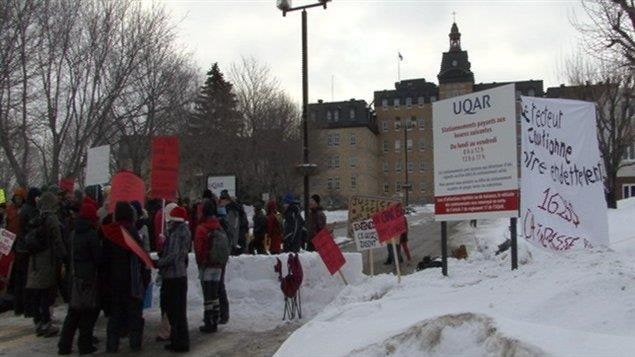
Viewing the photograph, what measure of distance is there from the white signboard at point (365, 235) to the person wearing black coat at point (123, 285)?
3.83 meters

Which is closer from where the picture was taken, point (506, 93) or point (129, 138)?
point (506, 93)

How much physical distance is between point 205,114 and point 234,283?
34095 mm

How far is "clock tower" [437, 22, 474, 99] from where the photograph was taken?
10794 centimetres

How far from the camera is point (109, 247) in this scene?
27.6ft

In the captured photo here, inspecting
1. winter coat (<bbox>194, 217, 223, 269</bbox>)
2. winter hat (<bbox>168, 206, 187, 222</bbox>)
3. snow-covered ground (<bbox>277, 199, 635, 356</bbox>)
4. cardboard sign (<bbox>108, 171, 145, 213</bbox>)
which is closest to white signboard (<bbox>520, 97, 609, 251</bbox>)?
snow-covered ground (<bbox>277, 199, 635, 356</bbox>)

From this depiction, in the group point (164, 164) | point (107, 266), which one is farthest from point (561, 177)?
point (107, 266)

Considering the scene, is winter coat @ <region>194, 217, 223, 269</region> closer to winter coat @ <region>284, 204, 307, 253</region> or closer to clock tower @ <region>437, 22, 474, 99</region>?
A: winter coat @ <region>284, 204, 307, 253</region>

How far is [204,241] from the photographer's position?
30.1ft

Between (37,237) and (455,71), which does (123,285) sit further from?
(455,71)

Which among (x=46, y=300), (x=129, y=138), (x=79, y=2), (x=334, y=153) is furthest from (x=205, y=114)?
(x=334, y=153)

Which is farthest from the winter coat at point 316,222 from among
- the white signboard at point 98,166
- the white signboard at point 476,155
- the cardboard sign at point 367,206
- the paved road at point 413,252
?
the white signboard at point 476,155

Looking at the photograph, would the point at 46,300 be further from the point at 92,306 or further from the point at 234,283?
the point at 234,283

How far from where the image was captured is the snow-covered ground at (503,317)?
4727mm

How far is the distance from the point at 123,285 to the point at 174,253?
30.0 inches
